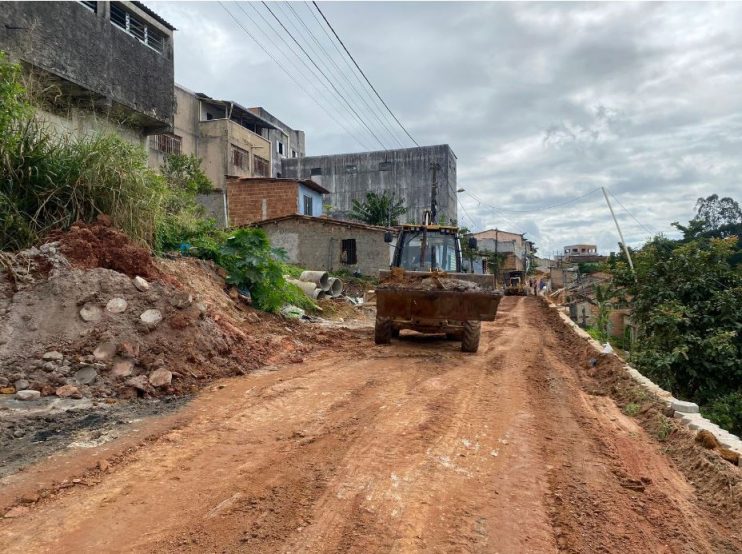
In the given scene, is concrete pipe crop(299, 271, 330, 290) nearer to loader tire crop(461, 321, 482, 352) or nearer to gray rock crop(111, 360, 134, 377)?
loader tire crop(461, 321, 482, 352)

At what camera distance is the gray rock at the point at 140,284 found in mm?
6936

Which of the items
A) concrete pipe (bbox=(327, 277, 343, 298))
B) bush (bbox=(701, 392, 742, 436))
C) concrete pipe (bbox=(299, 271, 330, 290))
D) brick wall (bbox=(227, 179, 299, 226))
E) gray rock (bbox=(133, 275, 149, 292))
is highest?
brick wall (bbox=(227, 179, 299, 226))

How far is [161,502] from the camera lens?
127 inches

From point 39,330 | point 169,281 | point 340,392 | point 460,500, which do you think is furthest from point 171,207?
point 460,500

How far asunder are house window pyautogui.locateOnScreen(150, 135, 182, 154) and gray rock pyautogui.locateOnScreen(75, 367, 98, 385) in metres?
24.0

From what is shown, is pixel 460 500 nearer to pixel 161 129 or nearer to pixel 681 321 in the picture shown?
pixel 681 321

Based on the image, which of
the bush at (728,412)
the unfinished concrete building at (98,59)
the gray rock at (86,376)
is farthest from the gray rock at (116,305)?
the bush at (728,412)

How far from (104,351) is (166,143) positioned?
83.5 ft

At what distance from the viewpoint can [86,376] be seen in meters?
5.67

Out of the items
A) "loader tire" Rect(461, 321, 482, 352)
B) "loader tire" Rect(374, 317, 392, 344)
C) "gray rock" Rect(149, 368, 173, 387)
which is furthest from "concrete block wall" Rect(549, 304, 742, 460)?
"gray rock" Rect(149, 368, 173, 387)

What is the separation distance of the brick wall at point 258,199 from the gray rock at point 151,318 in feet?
73.4

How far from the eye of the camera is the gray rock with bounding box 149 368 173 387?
5.88 meters

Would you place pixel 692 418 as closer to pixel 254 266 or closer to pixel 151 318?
pixel 151 318

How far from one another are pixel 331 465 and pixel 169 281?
5.04 meters
